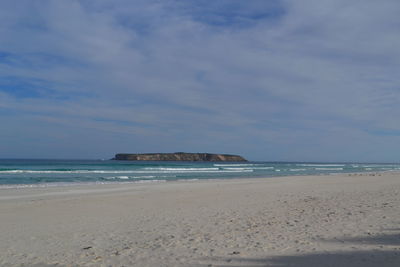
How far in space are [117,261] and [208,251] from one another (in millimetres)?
1494

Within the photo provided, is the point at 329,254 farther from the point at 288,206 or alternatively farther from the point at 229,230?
the point at 288,206

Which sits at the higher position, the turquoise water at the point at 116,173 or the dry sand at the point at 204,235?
the turquoise water at the point at 116,173

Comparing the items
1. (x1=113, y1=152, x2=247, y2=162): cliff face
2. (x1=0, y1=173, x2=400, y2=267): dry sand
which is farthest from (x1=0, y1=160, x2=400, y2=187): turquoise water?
(x1=113, y1=152, x2=247, y2=162): cliff face

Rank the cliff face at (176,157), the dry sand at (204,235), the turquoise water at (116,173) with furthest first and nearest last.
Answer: the cliff face at (176,157) → the turquoise water at (116,173) → the dry sand at (204,235)

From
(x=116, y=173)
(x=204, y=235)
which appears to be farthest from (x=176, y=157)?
(x=204, y=235)

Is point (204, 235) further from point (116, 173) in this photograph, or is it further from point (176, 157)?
point (176, 157)

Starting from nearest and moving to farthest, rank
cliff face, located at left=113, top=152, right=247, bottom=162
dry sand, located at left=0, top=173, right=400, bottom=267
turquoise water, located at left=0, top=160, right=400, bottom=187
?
Result: dry sand, located at left=0, top=173, right=400, bottom=267 → turquoise water, located at left=0, top=160, right=400, bottom=187 → cliff face, located at left=113, top=152, right=247, bottom=162

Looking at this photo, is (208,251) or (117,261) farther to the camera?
(208,251)

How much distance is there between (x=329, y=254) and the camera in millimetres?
5719

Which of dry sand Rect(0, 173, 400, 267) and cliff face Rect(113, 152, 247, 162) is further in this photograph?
cliff face Rect(113, 152, 247, 162)

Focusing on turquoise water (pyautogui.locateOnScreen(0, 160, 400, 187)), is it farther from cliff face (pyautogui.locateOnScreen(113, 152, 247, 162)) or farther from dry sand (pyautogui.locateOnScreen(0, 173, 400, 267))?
cliff face (pyautogui.locateOnScreen(113, 152, 247, 162))

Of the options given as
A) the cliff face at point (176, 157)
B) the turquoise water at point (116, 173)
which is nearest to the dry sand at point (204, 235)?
the turquoise water at point (116, 173)

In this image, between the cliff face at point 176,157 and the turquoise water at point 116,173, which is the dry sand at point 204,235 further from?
the cliff face at point 176,157

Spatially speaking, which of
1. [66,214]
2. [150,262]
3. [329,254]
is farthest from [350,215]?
[66,214]
